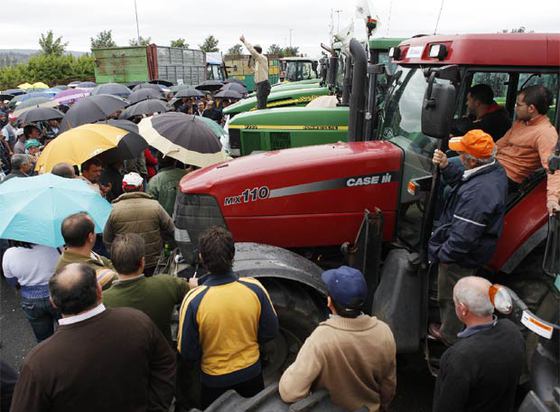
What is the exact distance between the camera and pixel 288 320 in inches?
129

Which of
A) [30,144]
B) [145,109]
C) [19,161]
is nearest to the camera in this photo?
[19,161]

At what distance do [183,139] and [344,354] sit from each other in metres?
3.28

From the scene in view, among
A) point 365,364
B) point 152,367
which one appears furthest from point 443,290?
point 152,367

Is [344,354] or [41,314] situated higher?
[344,354]

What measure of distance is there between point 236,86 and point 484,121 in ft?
48.7

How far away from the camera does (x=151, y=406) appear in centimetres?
239

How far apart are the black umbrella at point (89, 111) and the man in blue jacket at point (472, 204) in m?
5.57

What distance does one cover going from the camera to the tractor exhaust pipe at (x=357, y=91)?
4227 mm

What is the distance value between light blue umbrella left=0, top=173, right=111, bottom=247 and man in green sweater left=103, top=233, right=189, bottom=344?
0.85 metres

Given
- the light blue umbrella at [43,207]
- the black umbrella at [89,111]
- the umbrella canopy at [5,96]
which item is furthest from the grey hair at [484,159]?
the umbrella canopy at [5,96]

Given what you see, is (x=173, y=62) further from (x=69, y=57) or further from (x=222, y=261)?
(x=222, y=261)

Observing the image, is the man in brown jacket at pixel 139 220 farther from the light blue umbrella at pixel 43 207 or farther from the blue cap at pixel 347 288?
the blue cap at pixel 347 288

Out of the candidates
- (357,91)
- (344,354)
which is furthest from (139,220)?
(344,354)

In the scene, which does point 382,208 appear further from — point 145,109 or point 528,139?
point 145,109
